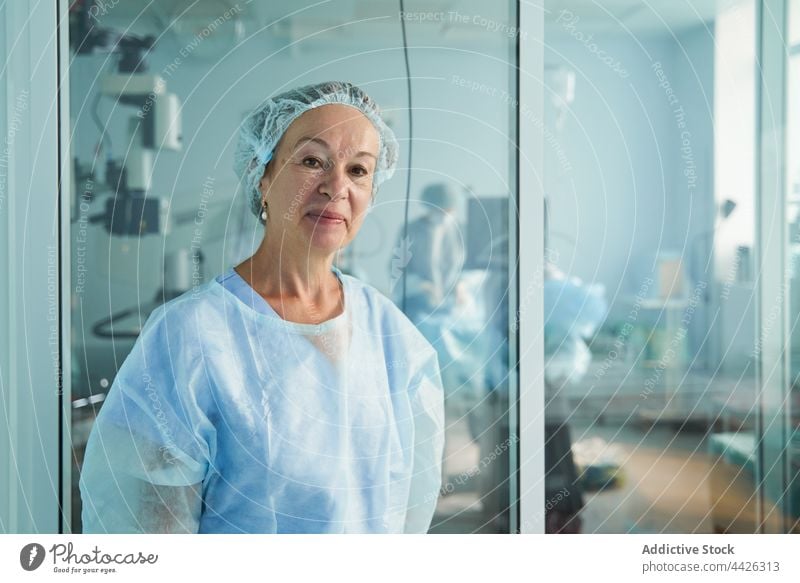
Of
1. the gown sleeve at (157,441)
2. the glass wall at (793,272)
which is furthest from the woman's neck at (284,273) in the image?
the glass wall at (793,272)

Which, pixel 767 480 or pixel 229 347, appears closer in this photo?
pixel 229 347

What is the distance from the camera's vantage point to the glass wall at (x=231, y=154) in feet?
3.40

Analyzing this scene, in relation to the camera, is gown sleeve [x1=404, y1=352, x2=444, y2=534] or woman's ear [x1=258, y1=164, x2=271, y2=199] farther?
gown sleeve [x1=404, y1=352, x2=444, y2=534]

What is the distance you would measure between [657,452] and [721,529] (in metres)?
0.19

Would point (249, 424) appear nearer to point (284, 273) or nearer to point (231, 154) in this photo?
point (284, 273)

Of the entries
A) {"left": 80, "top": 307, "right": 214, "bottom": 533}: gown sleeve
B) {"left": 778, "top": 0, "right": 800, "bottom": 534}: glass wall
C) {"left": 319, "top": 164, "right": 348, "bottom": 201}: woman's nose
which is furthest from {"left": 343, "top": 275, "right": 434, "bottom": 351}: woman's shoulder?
{"left": 778, "top": 0, "right": 800, "bottom": 534}: glass wall

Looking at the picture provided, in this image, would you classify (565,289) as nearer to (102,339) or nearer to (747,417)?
(747,417)

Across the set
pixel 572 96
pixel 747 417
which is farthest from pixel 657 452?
pixel 572 96

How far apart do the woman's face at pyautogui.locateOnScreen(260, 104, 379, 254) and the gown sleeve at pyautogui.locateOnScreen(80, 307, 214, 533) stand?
0.67ft

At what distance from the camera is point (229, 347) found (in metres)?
0.95

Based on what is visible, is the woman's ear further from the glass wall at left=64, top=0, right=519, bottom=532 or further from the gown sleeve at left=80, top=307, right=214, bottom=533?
the gown sleeve at left=80, top=307, right=214, bottom=533

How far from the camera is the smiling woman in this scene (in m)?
0.94

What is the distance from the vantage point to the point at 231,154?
1043 mm

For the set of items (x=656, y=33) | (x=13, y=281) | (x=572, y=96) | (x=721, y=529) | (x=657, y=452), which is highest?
(x=656, y=33)
